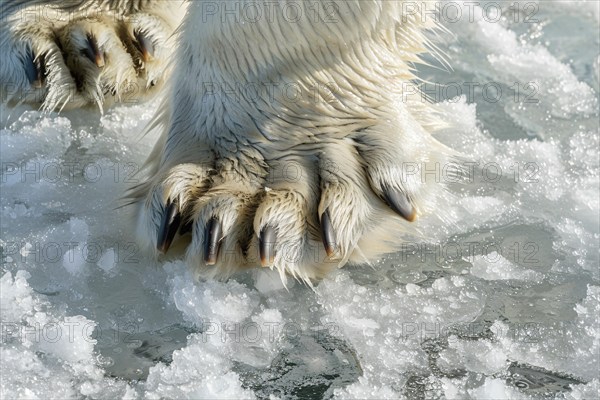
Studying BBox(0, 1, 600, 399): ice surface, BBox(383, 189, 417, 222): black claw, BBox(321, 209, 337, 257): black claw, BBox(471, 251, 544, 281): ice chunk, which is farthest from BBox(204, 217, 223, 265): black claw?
BBox(471, 251, 544, 281): ice chunk

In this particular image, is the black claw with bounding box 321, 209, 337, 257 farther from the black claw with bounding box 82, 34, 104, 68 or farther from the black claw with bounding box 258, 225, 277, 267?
the black claw with bounding box 82, 34, 104, 68

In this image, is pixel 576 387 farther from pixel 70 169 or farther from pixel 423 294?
pixel 70 169

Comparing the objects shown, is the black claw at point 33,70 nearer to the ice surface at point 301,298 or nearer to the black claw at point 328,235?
the ice surface at point 301,298

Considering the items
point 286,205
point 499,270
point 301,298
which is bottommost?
point 301,298

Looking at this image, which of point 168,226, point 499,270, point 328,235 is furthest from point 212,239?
point 499,270

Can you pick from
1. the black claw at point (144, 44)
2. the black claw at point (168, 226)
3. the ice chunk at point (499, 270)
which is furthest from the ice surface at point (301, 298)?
the black claw at point (144, 44)

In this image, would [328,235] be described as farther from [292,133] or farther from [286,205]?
[292,133]

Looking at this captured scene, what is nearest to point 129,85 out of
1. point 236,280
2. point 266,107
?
point 266,107
